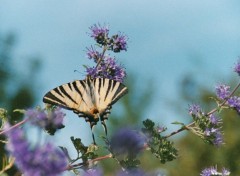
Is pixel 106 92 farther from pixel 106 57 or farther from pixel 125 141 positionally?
pixel 125 141

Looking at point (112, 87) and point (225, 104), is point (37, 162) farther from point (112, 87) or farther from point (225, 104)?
point (225, 104)

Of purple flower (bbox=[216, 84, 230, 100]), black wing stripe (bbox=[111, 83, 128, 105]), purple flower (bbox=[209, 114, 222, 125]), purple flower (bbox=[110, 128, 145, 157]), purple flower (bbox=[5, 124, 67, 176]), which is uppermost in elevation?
purple flower (bbox=[216, 84, 230, 100])

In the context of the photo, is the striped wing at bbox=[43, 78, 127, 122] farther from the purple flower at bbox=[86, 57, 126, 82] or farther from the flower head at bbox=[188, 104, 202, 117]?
the flower head at bbox=[188, 104, 202, 117]

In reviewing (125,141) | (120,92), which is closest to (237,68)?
(120,92)

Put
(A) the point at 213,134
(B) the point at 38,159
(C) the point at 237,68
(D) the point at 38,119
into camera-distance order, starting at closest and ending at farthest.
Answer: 1. (B) the point at 38,159
2. (D) the point at 38,119
3. (A) the point at 213,134
4. (C) the point at 237,68

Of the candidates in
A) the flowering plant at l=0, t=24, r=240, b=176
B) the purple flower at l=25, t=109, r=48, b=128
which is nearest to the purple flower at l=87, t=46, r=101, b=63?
the flowering plant at l=0, t=24, r=240, b=176

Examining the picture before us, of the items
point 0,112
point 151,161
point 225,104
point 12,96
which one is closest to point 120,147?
point 0,112

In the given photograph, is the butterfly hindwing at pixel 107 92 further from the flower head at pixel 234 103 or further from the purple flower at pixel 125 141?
the purple flower at pixel 125 141

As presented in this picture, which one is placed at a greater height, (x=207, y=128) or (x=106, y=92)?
(x=106, y=92)
